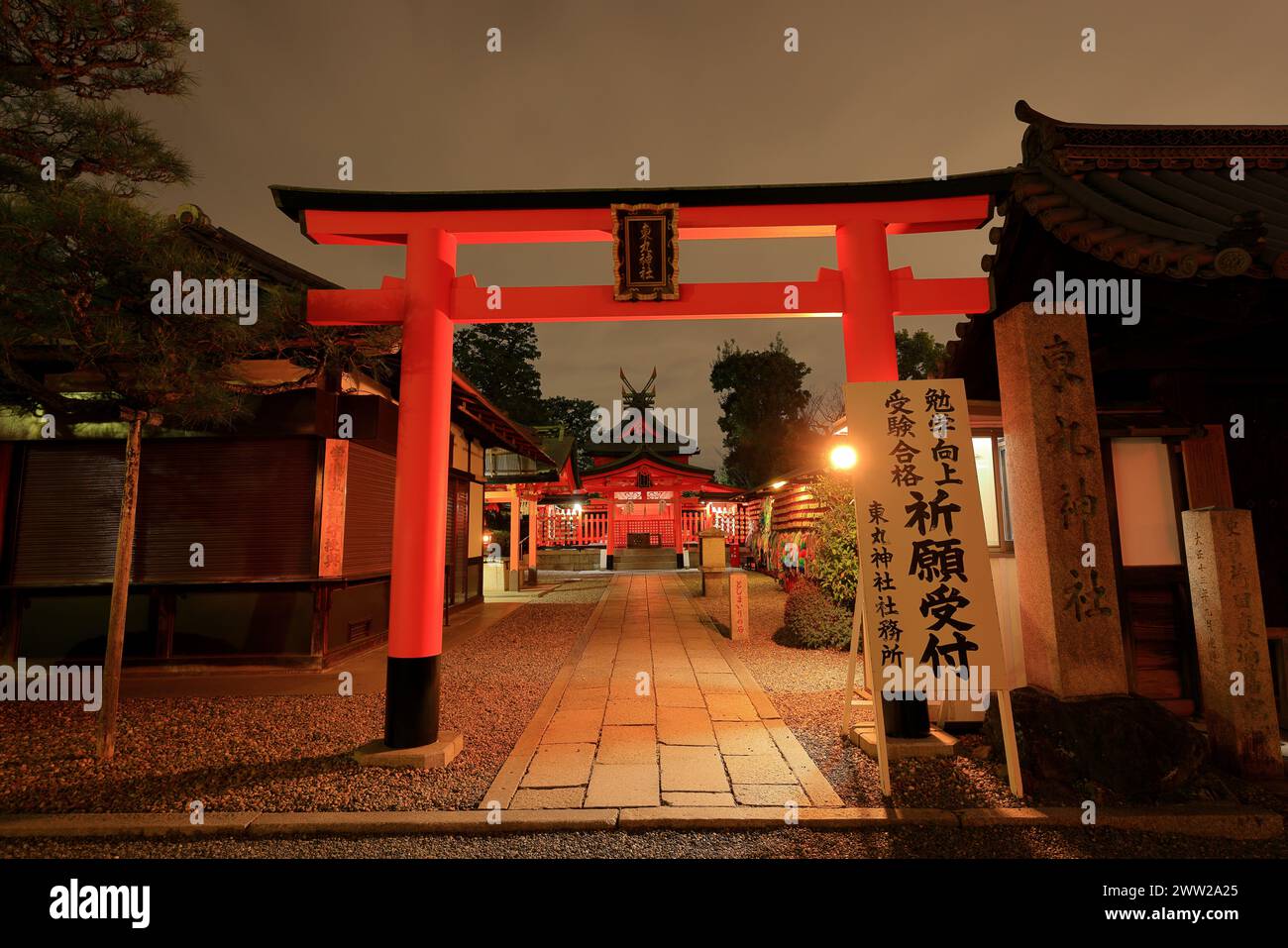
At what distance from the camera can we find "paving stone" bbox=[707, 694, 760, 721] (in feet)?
18.2

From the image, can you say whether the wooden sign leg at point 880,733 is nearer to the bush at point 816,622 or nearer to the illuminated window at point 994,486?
the illuminated window at point 994,486

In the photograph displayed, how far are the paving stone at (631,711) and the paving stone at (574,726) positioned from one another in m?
0.11

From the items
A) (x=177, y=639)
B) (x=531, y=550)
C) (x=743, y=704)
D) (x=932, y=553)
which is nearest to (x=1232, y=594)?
(x=932, y=553)

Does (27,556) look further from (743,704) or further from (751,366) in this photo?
(751,366)

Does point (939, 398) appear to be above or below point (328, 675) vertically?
above

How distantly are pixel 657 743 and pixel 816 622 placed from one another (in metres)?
4.79

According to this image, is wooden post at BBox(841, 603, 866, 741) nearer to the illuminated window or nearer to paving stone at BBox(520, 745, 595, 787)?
the illuminated window

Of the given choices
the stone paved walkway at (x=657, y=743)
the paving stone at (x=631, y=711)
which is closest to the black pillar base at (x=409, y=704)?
the stone paved walkway at (x=657, y=743)

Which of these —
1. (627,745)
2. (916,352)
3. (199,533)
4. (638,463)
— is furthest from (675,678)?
(916,352)

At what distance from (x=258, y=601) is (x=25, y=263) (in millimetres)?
4699

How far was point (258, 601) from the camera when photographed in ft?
23.6

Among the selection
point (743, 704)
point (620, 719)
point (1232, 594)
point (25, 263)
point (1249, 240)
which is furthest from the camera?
point (743, 704)

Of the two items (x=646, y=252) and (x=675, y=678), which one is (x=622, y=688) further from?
(x=646, y=252)

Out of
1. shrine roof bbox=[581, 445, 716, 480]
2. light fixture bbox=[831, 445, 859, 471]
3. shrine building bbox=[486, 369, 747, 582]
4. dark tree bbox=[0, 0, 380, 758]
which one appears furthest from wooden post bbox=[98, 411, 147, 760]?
shrine roof bbox=[581, 445, 716, 480]
